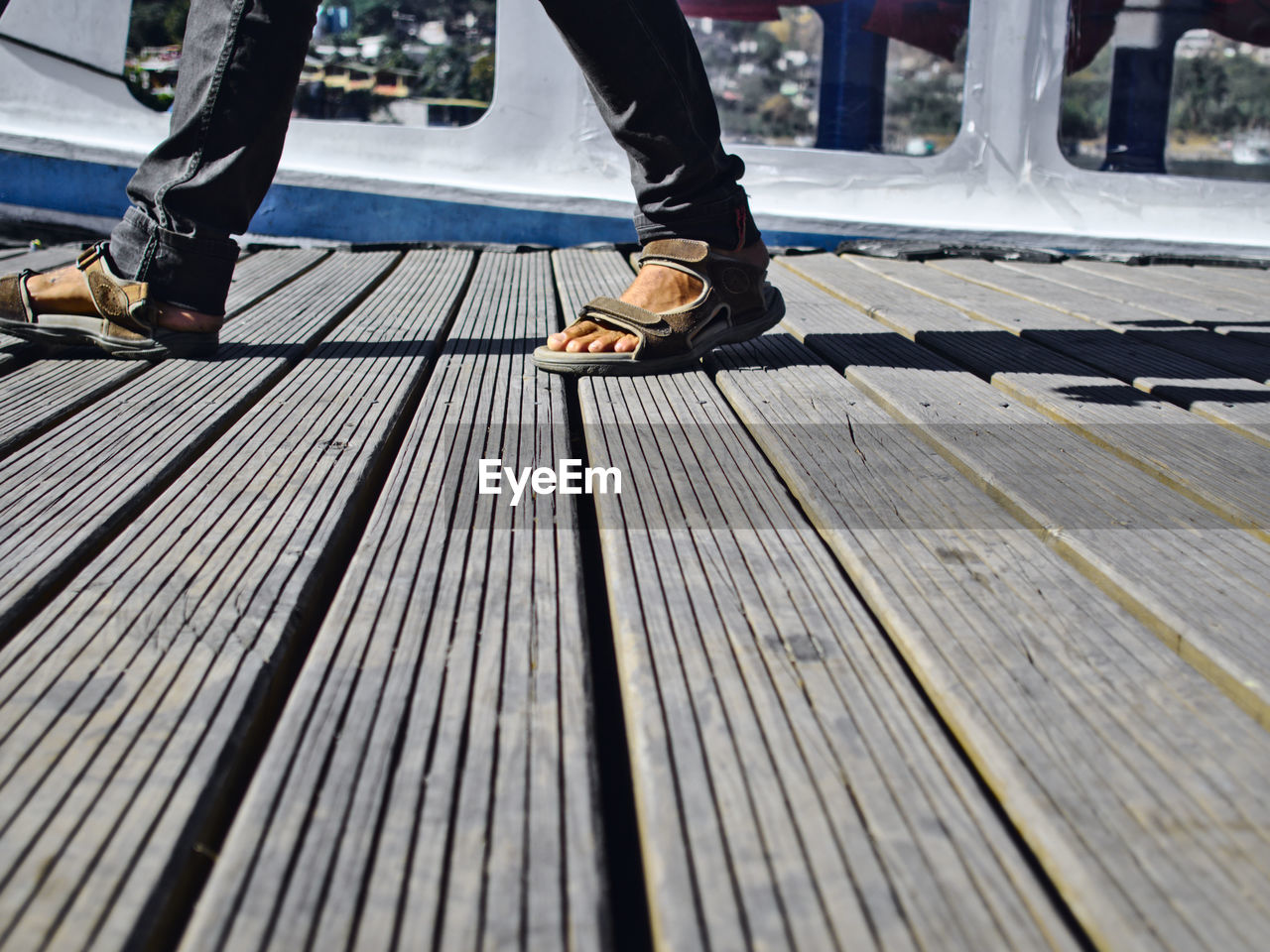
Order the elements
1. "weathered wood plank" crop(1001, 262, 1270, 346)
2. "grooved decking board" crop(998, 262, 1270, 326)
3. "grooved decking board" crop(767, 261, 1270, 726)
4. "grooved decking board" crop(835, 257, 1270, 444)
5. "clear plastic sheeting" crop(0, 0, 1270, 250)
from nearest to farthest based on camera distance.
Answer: "grooved decking board" crop(767, 261, 1270, 726)
"grooved decking board" crop(835, 257, 1270, 444)
"weathered wood plank" crop(1001, 262, 1270, 346)
"grooved decking board" crop(998, 262, 1270, 326)
"clear plastic sheeting" crop(0, 0, 1270, 250)

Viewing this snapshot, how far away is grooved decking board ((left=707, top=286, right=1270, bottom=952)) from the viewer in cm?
55

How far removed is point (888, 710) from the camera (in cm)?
70

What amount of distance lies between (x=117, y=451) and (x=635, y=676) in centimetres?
83

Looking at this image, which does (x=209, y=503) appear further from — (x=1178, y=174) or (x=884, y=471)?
(x=1178, y=174)

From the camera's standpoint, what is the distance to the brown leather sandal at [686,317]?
174 cm

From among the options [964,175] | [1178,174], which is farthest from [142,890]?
[1178,174]

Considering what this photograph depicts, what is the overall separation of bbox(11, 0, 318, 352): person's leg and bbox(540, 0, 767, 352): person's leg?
0.45 m

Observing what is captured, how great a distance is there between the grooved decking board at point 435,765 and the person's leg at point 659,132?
85 cm

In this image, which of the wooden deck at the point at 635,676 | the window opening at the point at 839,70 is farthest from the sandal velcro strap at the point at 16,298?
the window opening at the point at 839,70

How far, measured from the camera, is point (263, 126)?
1.80 metres

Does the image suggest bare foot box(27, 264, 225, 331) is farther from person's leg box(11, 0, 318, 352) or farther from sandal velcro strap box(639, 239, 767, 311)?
sandal velcro strap box(639, 239, 767, 311)

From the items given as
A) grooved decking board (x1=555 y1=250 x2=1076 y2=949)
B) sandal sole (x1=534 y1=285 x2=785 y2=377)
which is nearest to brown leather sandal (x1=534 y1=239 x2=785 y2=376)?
sandal sole (x1=534 y1=285 x2=785 y2=377)

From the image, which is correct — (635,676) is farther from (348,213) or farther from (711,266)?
(348,213)

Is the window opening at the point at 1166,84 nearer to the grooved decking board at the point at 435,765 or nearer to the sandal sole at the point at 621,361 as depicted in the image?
the sandal sole at the point at 621,361
